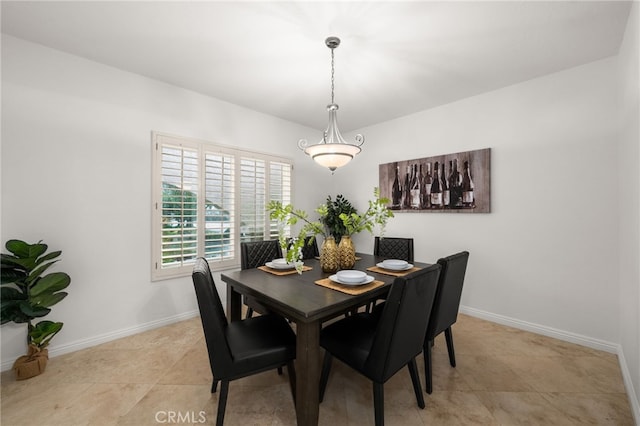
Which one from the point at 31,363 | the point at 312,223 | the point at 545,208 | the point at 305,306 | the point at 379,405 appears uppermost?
the point at 545,208

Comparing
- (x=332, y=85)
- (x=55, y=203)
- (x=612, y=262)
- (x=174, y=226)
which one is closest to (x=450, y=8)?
(x=332, y=85)

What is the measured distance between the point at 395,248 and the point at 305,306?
1.79m

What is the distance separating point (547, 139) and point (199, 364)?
12.7 feet

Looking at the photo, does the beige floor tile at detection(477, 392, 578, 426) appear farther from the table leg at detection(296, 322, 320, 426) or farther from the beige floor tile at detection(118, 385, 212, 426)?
the beige floor tile at detection(118, 385, 212, 426)

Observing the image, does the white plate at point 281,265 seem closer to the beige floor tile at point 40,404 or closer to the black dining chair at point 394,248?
the black dining chair at point 394,248

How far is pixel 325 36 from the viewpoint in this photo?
6.63 ft

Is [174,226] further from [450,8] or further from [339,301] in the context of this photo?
[450,8]

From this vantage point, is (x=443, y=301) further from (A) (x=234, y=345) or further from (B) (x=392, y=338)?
(A) (x=234, y=345)

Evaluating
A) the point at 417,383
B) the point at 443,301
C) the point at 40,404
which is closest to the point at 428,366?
the point at 417,383

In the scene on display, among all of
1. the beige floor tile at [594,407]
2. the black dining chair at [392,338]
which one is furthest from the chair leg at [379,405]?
the beige floor tile at [594,407]

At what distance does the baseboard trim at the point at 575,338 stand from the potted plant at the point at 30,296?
400 centimetres

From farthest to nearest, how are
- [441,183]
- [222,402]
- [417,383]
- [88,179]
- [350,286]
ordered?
[441,183] < [88,179] < [350,286] < [417,383] < [222,402]

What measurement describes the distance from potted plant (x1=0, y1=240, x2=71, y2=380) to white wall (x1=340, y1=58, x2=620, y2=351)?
3911mm

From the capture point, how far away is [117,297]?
2.49 m
